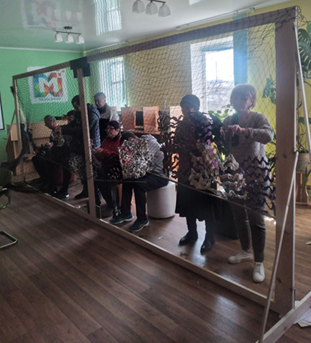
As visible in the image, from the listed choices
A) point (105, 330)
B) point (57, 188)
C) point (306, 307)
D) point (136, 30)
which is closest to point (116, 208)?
point (57, 188)

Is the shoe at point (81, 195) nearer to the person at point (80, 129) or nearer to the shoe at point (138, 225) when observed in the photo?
the person at point (80, 129)

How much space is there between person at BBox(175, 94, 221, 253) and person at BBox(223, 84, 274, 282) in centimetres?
13

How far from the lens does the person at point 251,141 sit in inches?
77.5

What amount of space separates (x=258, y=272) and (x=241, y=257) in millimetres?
236

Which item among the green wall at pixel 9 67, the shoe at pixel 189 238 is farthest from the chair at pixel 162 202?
the green wall at pixel 9 67

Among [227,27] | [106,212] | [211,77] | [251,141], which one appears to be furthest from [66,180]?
[227,27]

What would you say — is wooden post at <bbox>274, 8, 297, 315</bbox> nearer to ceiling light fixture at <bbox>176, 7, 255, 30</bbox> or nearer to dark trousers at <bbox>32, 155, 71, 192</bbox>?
dark trousers at <bbox>32, 155, 71, 192</bbox>

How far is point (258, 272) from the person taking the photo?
2.24m

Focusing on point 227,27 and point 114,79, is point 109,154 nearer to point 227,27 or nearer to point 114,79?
point 227,27

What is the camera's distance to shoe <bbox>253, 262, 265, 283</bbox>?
7.22 ft

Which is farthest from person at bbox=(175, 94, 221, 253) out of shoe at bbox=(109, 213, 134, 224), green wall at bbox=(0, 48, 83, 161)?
green wall at bbox=(0, 48, 83, 161)

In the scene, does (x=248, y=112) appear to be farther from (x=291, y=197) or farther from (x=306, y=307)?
(x=306, y=307)

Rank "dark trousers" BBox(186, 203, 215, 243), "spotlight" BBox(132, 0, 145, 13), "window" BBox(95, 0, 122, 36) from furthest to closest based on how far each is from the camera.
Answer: "window" BBox(95, 0, 122, 36) → "spotlight" BBox(132, 0, 145, 13) → "dark trousers" BBox(186, 203, 215, 243)

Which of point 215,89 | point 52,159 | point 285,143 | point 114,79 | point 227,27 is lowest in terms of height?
point 52,159
